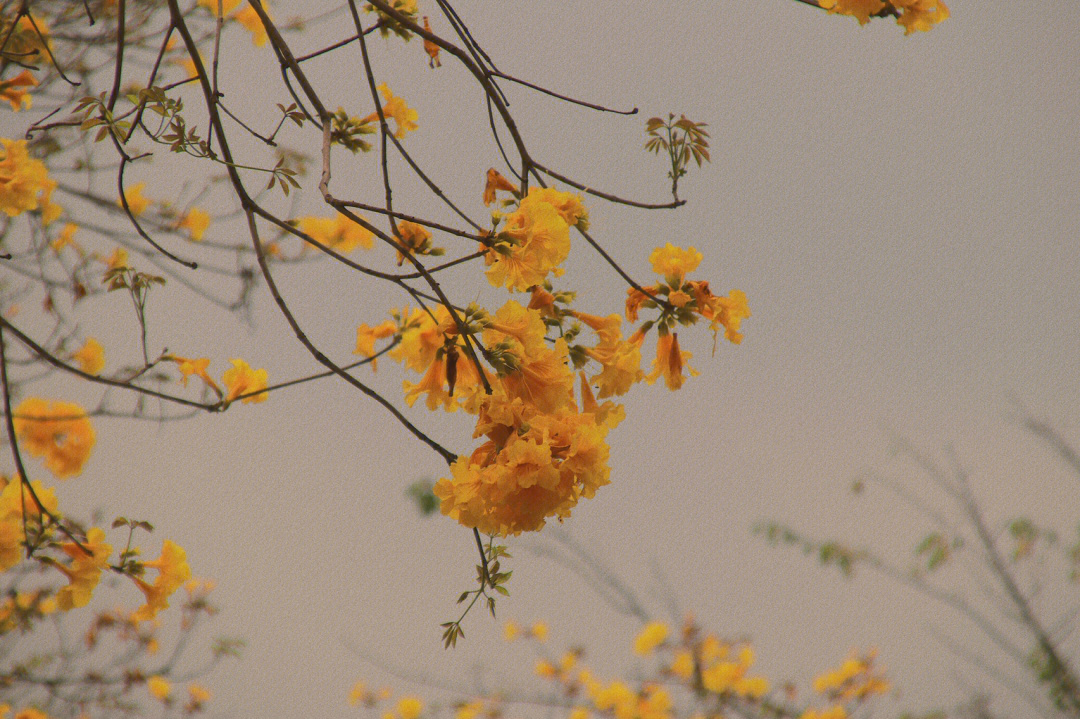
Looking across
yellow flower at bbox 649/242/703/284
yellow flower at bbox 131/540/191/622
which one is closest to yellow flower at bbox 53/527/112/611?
yellow flower at bbox 131/540/191/622

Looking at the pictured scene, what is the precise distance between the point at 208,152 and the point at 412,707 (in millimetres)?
3741

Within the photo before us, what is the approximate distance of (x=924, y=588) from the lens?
2.81 m

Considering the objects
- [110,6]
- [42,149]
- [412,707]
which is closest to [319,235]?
[42,149]

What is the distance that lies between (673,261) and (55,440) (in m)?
1.43

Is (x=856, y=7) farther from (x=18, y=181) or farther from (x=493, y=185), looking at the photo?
(x=18, y=181)

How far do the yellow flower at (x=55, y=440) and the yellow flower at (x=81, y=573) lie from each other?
590 mm

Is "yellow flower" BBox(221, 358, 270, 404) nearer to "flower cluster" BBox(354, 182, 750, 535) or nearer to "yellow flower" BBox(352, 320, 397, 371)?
"yellow flower" BBox(352, 320, 397, 371)

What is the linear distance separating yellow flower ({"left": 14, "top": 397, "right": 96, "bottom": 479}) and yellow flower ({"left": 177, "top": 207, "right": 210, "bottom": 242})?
75cm

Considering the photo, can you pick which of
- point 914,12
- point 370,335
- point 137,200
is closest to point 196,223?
point 137,200

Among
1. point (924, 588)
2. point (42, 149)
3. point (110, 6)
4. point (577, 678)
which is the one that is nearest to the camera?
point (42, 149)

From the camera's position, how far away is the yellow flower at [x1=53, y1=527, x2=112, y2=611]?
107 cm

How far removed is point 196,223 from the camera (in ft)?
7.29

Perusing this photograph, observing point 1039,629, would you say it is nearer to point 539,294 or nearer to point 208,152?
point 539,294

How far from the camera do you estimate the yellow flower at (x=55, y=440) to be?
159cm
